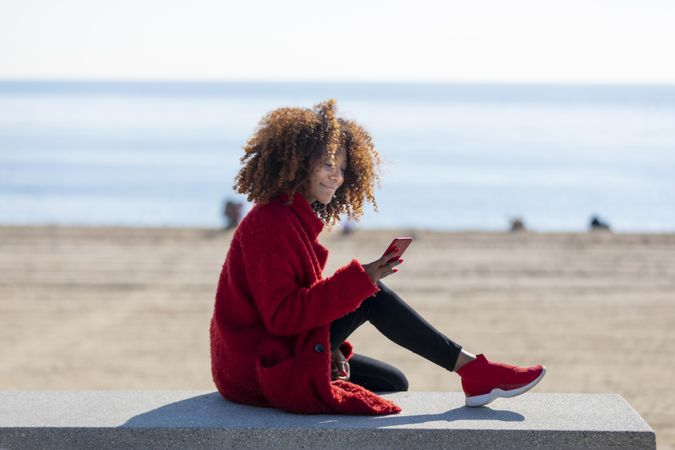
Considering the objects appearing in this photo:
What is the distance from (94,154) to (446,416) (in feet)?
178

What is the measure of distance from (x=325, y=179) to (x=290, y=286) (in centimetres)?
42

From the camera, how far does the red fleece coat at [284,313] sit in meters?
3.42

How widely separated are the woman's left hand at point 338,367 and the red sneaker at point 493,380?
415 mm

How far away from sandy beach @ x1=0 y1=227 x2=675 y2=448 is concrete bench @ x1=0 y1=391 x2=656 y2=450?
109 inches

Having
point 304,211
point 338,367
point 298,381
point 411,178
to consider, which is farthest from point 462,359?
point 411,178

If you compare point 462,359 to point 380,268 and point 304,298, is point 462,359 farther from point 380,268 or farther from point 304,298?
point 304,298

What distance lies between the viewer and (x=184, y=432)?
3.43 m

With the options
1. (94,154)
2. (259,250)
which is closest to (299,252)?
(259,250)

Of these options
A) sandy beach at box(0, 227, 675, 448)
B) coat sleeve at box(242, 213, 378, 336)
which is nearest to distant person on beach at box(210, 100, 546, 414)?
coat sleeve at box(242, 213, 378, 336)

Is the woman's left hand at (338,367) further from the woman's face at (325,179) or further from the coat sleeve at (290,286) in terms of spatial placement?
the woman's face at (325,179)

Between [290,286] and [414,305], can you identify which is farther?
[414,305]

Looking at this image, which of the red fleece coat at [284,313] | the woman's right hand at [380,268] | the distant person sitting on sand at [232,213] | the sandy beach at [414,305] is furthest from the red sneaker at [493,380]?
the distant person sitting on sand at [232,213]

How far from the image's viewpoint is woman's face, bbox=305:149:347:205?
3609 millimetres

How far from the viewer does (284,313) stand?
3432mm
